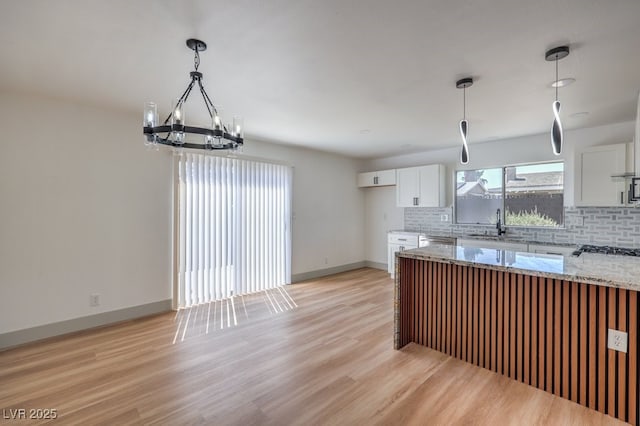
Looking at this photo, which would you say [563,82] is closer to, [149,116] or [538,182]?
[538,182]

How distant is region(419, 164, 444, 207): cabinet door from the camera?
18.2 feet

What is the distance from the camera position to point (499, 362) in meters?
2.56

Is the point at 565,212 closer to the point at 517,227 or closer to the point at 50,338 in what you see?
the point at 517,227

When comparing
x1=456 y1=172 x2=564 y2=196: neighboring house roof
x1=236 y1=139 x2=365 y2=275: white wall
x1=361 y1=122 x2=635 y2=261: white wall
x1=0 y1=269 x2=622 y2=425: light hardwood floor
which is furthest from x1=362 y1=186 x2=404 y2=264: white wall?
x1=0 y1=269 x2=622 y2=425: light hardwood floor

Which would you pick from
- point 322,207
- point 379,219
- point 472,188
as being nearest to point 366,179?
point 379,219

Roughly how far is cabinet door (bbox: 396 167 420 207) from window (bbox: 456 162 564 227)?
0.75 meters

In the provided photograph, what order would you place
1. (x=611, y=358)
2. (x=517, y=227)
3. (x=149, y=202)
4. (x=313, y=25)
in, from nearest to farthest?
(x=313, y=25), (x=611, y=358), (x=149, y=202), (x=517, y=227)

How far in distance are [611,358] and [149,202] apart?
4.80 metres

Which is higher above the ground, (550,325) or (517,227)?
(517,227)

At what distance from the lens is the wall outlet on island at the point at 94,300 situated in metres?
3.45

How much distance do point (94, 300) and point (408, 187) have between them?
5.35 metres

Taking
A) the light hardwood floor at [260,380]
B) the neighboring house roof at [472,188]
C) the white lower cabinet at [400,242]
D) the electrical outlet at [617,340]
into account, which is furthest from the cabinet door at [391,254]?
the electrical outlet at [617,340]

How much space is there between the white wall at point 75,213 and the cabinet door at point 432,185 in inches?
175

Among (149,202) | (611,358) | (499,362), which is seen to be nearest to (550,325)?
(611,358)
